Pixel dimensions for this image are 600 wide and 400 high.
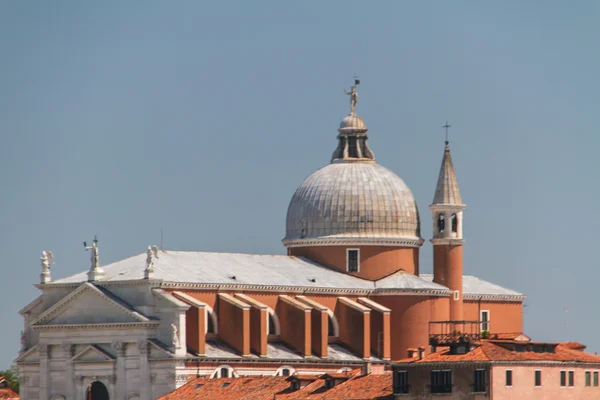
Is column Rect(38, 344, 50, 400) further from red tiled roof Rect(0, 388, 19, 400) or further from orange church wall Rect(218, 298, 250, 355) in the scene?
red tiled roof Rect(0, 388, 19, 400)

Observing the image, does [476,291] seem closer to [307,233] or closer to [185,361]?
[307,233]

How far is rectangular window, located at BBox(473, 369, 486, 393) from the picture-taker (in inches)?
3255

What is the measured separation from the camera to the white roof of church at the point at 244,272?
102688 mm

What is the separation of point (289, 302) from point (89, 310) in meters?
9.81

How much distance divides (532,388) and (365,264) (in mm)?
28689

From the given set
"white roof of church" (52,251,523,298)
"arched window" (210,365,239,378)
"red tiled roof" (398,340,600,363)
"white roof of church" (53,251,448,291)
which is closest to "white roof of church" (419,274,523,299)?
"white roof of church" (52,251,523,298)

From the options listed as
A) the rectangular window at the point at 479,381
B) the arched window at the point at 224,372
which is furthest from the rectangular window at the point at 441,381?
the arched window at the point at 224,372

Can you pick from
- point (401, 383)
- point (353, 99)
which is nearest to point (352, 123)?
point (353, 99)

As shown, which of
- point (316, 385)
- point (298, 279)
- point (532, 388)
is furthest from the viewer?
point (298, 279)

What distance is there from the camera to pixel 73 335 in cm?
10206

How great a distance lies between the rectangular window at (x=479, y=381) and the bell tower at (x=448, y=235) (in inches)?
1096

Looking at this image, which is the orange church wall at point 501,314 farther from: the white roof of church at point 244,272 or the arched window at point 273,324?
the arched window at point 273,324

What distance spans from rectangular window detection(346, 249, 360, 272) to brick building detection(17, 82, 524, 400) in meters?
0.07

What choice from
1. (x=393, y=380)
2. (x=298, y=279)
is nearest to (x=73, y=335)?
(x=298, y=279)
